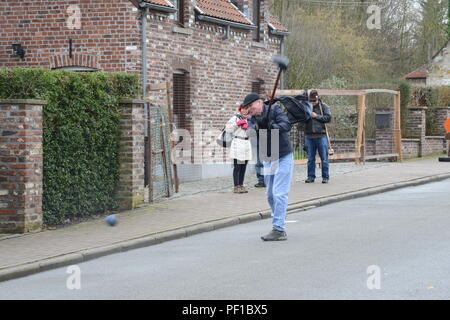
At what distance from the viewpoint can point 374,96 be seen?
1096 inches

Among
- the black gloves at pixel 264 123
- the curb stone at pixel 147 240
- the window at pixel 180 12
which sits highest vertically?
the window at pixel 180 12

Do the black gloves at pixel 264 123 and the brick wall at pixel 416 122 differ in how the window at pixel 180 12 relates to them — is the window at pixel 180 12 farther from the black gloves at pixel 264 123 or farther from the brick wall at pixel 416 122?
the brick wall at pixel 416 122

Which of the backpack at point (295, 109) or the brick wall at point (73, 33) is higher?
the brick wall at point (73, 33)

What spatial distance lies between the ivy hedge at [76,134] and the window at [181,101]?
633 centimetres

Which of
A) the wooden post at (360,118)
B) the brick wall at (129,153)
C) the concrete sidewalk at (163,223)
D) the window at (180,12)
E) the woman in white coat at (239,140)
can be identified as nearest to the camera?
the concrete sidewalk at (163,223)

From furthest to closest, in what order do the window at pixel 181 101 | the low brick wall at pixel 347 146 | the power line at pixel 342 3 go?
1. the power line at pixel 342 3
2. the low brick wall at pixel 347 146
3. the window at pixel 181 101

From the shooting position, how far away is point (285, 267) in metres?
9.37

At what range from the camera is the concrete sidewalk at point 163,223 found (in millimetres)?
10227

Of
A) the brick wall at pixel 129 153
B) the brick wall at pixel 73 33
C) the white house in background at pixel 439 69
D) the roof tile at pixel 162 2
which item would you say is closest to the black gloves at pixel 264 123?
the brick wall at pixel 129 153

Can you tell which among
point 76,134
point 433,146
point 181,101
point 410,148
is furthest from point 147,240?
point 433,146

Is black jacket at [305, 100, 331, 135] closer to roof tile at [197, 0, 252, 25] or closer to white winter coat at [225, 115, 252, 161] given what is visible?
white winter coat at [225, 115, 252, 161]

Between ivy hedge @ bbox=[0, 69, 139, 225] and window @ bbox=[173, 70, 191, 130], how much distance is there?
6332 mm
